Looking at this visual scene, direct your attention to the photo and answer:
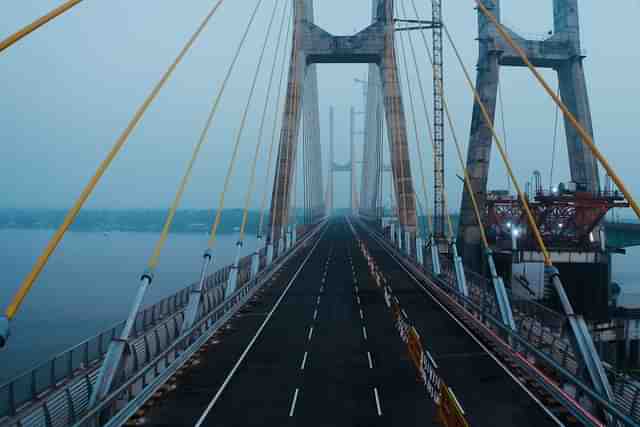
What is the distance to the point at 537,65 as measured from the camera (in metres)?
57.8

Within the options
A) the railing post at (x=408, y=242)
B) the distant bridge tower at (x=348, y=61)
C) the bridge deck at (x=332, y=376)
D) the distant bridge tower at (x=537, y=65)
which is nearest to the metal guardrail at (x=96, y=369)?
the bridge deck at (x=332, y=376)

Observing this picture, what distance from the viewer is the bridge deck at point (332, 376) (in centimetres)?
1309

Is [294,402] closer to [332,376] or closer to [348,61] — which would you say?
[332,376]

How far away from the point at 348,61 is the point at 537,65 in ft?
68.5

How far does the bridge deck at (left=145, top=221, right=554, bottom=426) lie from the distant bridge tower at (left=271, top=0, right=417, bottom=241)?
2633cm

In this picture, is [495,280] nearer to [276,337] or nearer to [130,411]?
[276,337]

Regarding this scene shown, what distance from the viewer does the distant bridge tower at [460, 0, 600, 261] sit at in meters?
50.7

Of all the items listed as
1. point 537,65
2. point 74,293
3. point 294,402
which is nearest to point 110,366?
point 294,402

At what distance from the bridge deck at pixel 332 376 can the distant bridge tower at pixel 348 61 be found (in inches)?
1037

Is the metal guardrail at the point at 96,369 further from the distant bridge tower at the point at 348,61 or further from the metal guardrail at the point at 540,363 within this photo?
the distant bridge tower at the point at 348,61

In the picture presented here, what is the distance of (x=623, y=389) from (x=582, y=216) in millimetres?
42600

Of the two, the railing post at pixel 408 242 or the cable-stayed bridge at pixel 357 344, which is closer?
the cable-stayed bridge at pixel 357 344

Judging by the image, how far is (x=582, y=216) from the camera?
51500 mm

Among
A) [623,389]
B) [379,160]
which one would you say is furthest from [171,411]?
[379,160]
